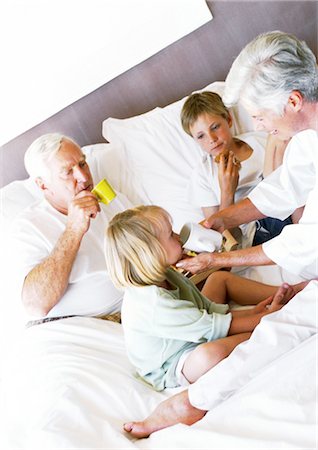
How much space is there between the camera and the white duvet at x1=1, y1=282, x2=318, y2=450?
42.6 inches

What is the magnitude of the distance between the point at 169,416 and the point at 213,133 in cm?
108

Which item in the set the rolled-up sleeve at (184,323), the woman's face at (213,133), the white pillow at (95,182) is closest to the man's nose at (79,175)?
the white pillow at (95,182)

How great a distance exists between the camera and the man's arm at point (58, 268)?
1.74m

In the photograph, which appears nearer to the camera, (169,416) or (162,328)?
(169,416)

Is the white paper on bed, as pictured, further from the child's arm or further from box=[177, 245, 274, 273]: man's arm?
the child's arm

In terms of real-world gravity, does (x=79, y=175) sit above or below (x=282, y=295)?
above

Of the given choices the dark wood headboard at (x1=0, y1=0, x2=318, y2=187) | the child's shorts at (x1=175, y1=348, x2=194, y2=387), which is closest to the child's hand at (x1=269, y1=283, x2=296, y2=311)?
the child's shorts at (x1=175, y1=348, x2=194, y2=387)

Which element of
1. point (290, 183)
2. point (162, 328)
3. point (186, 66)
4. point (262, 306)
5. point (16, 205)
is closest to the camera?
point (162, 328)

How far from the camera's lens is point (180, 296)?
159 cm

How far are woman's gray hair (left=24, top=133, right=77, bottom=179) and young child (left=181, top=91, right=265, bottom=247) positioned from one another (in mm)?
494

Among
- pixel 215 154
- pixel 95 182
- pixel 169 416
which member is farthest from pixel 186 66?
pixel 169 416

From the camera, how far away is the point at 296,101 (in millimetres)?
1406

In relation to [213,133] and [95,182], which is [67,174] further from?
[213,133]

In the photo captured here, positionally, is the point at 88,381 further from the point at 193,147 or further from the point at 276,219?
the point at 193,147
